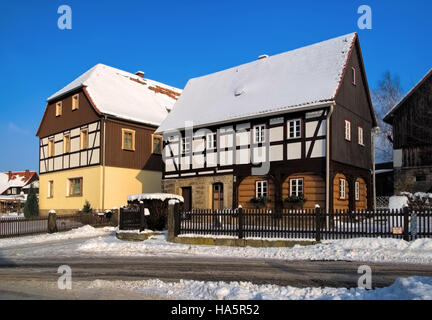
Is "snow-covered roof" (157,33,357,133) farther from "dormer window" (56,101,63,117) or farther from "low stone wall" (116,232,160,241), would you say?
"dormer window" (56,101,63,117)

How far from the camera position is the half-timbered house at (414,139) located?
1095 inches

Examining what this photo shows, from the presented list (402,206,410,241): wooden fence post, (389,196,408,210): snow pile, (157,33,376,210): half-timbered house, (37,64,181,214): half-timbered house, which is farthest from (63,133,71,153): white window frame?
(402,206,410,241): wooden fence post

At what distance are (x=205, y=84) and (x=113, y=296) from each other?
911 inches

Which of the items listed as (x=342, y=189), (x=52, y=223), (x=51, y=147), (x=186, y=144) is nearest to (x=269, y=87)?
(x=186, y=144)

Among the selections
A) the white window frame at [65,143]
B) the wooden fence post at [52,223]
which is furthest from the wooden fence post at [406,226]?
the white window frame at [65,143]

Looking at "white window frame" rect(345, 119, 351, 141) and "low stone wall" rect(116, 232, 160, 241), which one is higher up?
"white window frame" rect(345, 119, 351, 141)

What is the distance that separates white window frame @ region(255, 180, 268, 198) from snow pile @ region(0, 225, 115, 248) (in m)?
8.15

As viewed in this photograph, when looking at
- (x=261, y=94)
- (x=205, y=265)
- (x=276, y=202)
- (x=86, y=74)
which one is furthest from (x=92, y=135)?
(x=205, y=265)

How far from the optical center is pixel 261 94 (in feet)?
75.7

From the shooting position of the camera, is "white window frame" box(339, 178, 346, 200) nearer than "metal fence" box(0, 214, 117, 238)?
No

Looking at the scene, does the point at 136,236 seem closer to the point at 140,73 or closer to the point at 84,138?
the point at 84,138

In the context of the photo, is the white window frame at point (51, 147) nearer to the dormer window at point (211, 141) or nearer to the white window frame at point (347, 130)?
the dormer window at point (211, 141)

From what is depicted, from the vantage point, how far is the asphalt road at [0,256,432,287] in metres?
8.62

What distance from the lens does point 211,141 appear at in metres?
24.2
